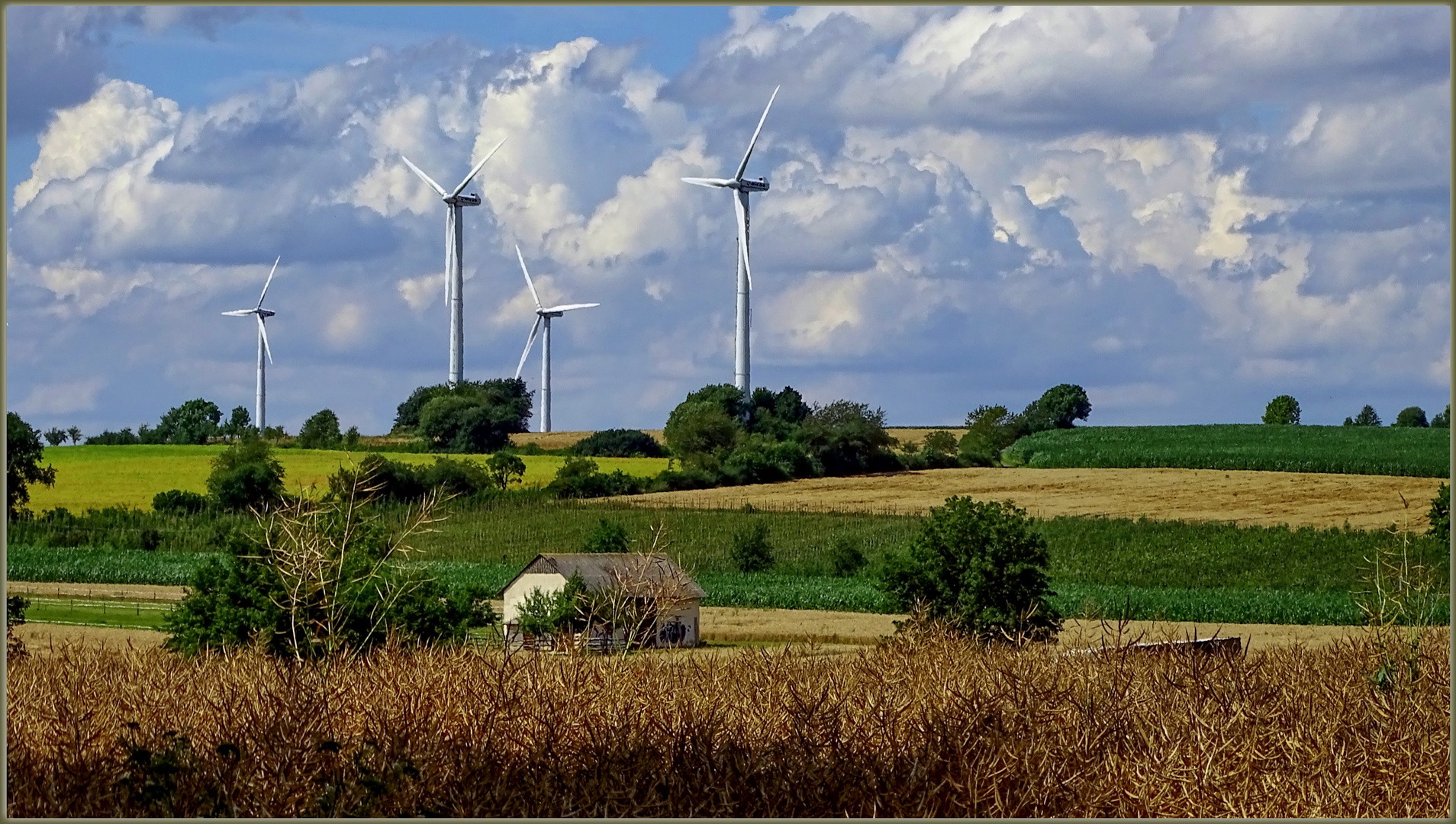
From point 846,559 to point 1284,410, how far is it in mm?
108894

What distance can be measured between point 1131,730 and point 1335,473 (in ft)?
334

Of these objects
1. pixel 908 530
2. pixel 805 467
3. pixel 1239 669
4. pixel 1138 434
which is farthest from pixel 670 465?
pixel 1239 669

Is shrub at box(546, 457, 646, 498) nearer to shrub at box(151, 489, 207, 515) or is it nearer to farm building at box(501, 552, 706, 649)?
shrub at box(151, 489, 207, 515)

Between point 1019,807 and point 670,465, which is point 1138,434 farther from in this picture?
point 1019,807

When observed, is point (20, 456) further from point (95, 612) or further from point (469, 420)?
point (469, 420)

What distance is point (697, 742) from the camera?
515 inches

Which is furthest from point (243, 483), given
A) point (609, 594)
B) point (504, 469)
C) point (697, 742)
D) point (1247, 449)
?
point (697, 742)

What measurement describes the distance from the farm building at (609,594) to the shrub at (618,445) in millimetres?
63274

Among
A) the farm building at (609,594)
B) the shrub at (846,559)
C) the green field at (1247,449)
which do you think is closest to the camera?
the farm building at (609,594)

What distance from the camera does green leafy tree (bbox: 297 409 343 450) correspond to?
134 meters

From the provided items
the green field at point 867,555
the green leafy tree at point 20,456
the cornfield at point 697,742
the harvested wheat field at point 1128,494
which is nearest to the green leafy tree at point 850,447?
the harvested wheat field at point 1128,494

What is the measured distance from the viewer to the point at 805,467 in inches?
4594

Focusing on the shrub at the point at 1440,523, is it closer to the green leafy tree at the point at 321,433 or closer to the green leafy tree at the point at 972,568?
the green leafy tree at the point at 972,568

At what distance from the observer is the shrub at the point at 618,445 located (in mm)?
131375
